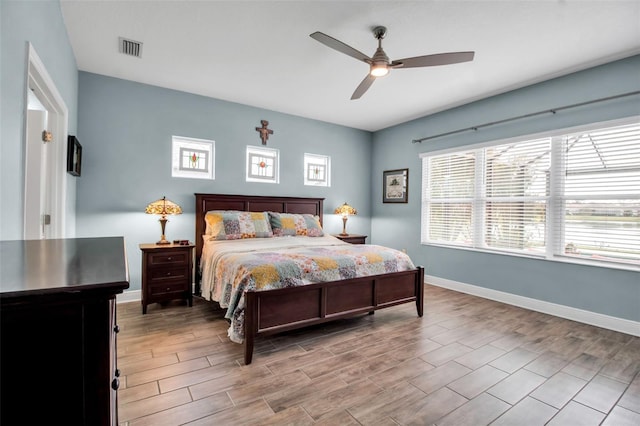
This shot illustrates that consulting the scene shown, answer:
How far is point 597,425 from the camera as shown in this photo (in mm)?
1734

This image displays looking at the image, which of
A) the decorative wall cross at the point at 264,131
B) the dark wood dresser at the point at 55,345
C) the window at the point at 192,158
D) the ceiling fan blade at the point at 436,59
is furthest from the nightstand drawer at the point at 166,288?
the ceiling fan blade at the point at 436,59

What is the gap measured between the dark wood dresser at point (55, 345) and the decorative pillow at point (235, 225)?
10.4 feet

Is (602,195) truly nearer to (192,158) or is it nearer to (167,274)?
(167,274)

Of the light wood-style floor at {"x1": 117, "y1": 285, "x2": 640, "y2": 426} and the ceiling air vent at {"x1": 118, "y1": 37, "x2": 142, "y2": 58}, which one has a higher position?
the ceiling air vent at {"x1": 118, "y1": 37, "x2": 142, "y2": 58}

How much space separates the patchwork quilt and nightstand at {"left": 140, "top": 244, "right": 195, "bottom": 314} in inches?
9.3

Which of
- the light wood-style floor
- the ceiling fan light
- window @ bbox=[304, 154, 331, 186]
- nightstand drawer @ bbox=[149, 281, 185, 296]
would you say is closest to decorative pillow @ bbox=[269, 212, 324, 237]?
window @ bbox=[304, 154, 331, 186]

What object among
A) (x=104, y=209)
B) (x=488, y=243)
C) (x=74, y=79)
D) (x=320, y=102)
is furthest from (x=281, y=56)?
(x=488, y=243)

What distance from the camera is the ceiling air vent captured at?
2.96 metres

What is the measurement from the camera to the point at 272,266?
8.40ft

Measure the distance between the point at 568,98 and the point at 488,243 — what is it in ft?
6.45

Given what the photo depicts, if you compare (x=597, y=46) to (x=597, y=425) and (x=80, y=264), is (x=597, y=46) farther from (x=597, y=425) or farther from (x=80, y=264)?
(x=80, y=264)

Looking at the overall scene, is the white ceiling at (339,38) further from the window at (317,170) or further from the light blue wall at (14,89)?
the window at (317,170)

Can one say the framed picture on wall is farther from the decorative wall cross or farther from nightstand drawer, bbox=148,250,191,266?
nightstand drawer, bbox=148,250,191,266

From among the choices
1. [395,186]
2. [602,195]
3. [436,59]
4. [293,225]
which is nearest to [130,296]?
[293,225]
